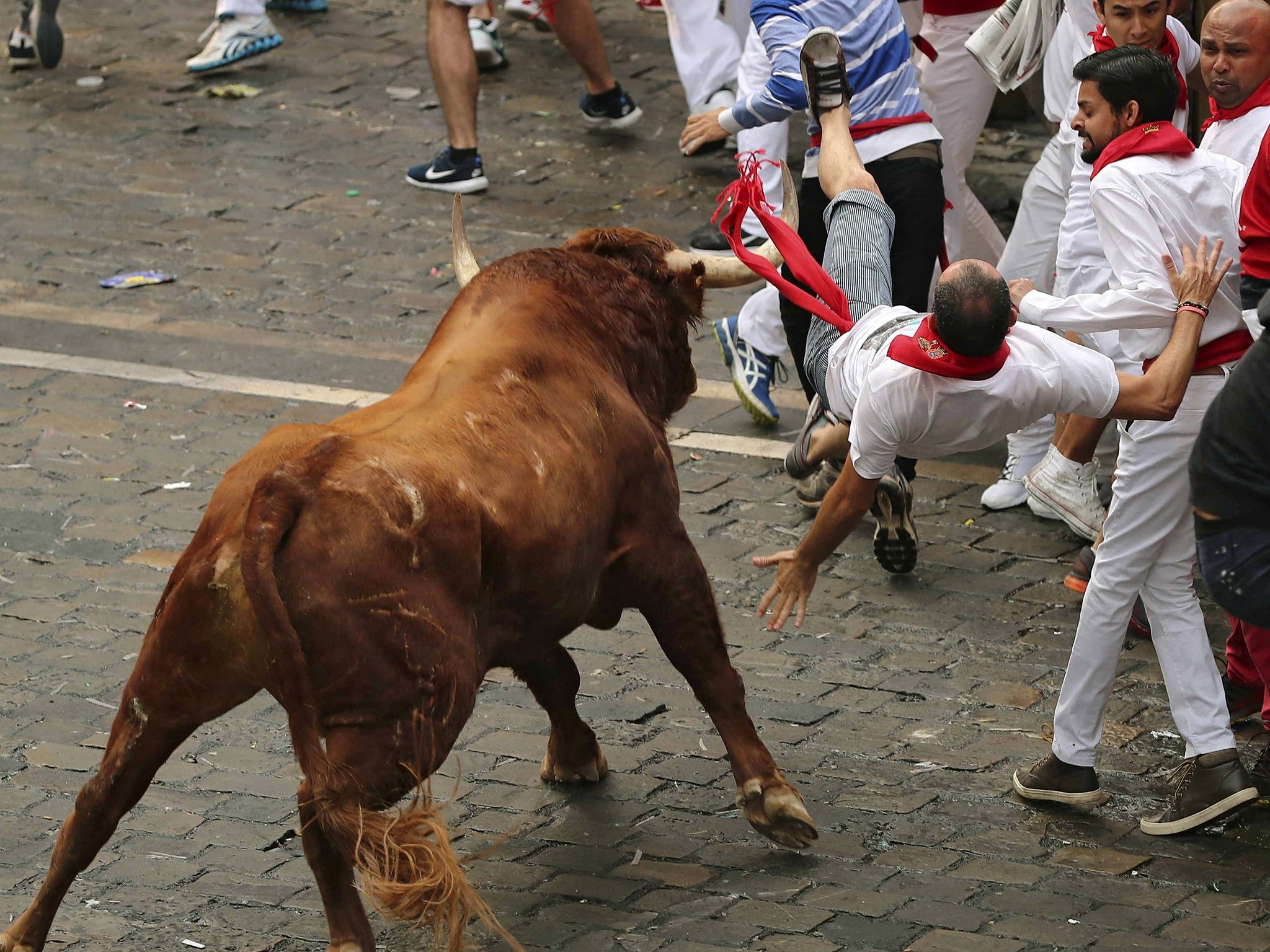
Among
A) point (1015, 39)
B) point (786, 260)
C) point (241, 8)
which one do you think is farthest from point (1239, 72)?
point (241, 8)

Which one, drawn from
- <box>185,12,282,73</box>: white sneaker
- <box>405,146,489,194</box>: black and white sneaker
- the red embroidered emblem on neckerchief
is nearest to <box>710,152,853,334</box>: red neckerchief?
the red embroidered emblem on neckerchief

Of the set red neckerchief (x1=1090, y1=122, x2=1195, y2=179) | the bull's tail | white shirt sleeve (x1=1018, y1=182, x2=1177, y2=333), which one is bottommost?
the bull's tail

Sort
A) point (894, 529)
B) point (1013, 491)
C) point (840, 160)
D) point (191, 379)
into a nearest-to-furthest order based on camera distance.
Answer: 1. point (840, 160)
2. point (894, 529)
3. point (1013, 491)
4. point (191, 379)

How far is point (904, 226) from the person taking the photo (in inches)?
265

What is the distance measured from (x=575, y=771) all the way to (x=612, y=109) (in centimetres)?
655

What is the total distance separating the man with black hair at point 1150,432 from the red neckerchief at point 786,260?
0.73m

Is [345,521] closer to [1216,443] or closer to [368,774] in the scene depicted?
[368,774]

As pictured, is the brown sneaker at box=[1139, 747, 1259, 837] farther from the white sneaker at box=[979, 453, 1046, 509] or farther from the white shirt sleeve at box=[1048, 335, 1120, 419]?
the white sneaker at box=[979, 453, 1046, 509]

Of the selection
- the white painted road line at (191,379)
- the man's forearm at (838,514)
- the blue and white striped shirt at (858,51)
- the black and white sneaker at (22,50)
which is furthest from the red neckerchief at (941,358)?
the black and white sneaker at (22,50)

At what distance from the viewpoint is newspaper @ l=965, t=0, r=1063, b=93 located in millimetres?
7285

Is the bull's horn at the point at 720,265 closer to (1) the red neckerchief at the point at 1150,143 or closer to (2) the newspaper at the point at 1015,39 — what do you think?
(1) the red neckerchief at the point at 1150,143

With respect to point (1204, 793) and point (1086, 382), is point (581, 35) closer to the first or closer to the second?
point (1086, 382)

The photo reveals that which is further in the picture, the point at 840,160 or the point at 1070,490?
the point at 1070,490

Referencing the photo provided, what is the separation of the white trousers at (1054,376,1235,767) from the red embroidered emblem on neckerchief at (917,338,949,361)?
30.4 inches
